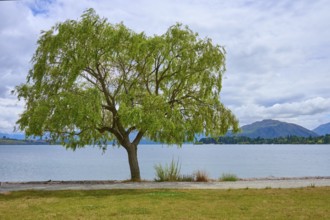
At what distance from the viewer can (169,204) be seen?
13.6 metres

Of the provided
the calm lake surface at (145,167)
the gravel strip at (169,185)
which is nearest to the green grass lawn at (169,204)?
the gravel strip at (169,185)

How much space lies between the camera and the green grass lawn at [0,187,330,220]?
462 inches

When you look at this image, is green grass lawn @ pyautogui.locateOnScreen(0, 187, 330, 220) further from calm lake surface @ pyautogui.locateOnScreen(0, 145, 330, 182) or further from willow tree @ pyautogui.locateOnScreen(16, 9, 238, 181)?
calm lake surface @ pyautogui.locateOnScreen(0, 145, 330, 182)

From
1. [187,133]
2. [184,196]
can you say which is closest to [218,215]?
[184,196]

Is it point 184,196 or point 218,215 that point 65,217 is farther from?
point 184,196

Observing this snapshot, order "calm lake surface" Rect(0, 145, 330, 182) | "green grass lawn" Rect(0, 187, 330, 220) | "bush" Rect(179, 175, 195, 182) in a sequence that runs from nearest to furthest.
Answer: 1. "green grass lawn" Rect(0, 187, 330, 220)
2. "bush" Rect(179, 175, 195, 182)
3. "calm lake surface" Rect(0, 145, 330, 182)

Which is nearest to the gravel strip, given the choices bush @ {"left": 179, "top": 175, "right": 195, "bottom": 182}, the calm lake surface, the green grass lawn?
the green grass lawn

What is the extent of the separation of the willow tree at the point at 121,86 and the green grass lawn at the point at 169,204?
3777 mm

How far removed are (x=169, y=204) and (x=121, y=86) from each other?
10228 millimetres

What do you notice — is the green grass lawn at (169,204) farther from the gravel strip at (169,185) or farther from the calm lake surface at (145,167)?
the calm lake surface at (145,167)

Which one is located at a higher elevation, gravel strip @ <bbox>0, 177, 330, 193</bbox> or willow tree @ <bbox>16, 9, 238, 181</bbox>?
willow tree @ <bbox>16, 9, 238, 181</bbox>

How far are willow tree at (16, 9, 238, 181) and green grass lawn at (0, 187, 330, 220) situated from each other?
12.4ft

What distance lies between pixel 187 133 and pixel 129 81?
14.1 ft

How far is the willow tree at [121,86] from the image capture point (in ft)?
63.0
